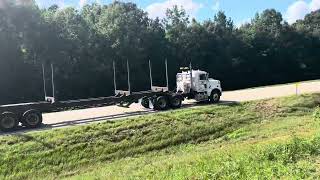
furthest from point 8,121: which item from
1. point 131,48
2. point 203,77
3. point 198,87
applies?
point 131,48

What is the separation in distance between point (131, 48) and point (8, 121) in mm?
35467

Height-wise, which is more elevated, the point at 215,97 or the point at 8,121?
the point at 215,97

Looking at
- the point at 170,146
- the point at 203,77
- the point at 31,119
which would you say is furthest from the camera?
the point at 203,77

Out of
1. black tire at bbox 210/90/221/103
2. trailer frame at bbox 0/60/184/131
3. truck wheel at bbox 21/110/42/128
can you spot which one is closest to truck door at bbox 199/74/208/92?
black tire at bbox 210/90/221/103

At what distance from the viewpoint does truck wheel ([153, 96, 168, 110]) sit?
1241 inches

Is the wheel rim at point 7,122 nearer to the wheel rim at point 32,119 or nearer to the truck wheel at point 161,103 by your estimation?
the wheel rim at point 32,119

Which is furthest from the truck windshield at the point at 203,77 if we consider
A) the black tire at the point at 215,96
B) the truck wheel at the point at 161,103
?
the truck wheel at the point at 161,103

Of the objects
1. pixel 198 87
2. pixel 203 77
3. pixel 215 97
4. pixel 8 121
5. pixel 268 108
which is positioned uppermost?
pixel 203 77

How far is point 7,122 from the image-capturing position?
82.7 feet

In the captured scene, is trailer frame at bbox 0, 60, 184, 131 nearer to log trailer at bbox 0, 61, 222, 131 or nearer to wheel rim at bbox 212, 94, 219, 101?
log trailer at bbox 0, 61, 222, 131

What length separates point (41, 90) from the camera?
52.0 m

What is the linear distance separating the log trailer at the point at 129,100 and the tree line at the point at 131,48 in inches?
697

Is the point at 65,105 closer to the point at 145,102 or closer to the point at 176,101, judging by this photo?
the point at 145,102

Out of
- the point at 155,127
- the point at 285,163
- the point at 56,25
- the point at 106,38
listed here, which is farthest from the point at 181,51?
the point at 285,163
